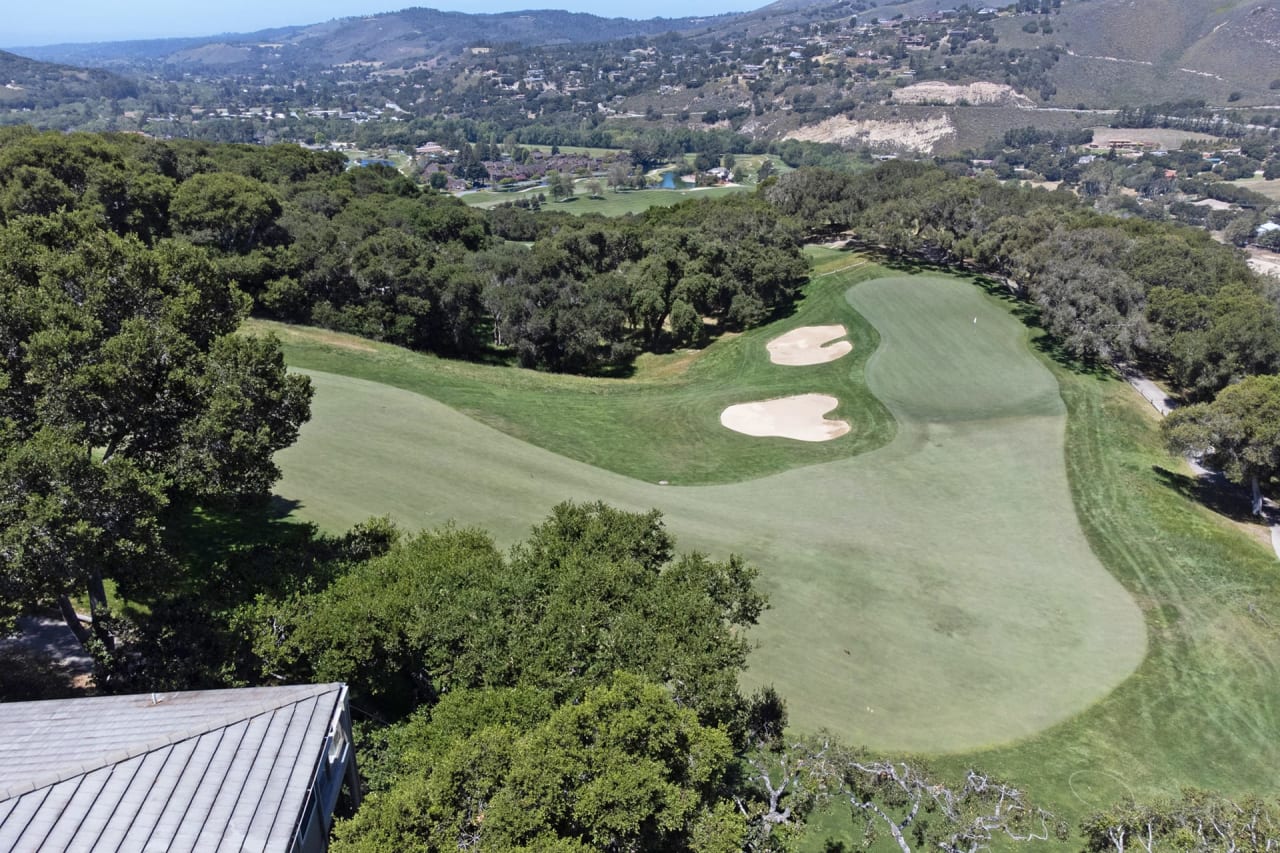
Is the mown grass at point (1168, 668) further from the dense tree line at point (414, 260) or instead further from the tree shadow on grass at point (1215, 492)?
the dense tree line at point (414, 260)

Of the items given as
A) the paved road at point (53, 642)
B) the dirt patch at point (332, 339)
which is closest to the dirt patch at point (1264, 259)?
the dirt patch at point (332, 339)

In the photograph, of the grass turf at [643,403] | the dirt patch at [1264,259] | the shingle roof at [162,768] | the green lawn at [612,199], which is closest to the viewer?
the shingle roof at [162,768]

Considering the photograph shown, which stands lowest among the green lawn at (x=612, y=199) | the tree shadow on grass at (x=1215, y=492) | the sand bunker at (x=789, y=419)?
the green lawn at (x=612, y=199)

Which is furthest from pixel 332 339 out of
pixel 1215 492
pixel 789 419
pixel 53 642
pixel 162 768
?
pixel 1215 492

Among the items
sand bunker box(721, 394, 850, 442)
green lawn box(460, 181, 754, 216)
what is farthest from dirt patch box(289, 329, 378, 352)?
green lawn box(460, 181, 754, 216)

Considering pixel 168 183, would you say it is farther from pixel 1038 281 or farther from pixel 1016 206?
pixel 1016 206

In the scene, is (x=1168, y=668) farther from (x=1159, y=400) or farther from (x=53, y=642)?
(x=53, y=642)
